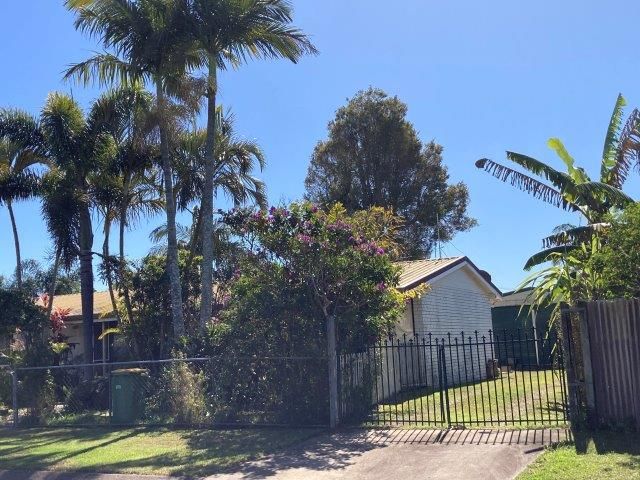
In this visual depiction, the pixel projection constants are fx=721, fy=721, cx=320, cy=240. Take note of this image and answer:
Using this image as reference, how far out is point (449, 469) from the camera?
923 cm

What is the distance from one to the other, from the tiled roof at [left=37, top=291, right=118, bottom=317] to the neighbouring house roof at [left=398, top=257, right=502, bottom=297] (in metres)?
10.4

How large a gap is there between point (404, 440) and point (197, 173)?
11624mm

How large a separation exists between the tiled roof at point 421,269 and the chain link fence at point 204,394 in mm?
5117

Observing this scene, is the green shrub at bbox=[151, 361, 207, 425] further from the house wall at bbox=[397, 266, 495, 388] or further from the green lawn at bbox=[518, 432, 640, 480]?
the green lawn at bbox=[518, 432, 640, 480]

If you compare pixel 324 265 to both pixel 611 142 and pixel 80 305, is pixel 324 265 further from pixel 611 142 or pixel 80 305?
pixel 80 305

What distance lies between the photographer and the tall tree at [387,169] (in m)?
35.2

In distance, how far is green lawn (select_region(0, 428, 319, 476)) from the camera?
1045 cm

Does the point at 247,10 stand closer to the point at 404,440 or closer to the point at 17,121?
the point at 17,121

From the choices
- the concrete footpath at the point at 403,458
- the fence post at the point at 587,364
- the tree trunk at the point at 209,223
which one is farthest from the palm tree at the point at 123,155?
the fence post at the point at 587,364

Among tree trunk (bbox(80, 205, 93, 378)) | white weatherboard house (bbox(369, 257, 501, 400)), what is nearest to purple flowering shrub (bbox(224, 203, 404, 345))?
white weatherboard house (bbox(369, 257, 501, 400))

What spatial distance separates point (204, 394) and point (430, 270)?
29.1 feet

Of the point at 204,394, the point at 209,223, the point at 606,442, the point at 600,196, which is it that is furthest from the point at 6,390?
the point at 600,196

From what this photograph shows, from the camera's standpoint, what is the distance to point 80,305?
28.5 meters

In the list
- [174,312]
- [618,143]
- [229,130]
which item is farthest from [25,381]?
[618,143]
